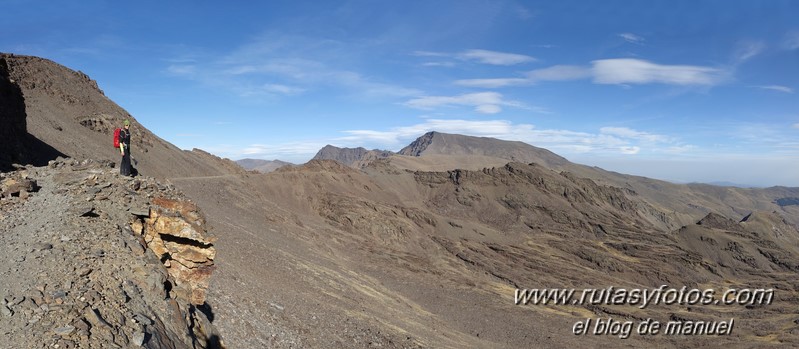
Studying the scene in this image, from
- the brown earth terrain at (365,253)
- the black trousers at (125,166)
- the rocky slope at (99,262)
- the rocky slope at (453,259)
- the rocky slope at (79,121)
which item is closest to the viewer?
the rocky slope at (99,262)

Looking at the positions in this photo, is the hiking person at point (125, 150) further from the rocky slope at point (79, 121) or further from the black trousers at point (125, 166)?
the rocky slope at point (79, 121)

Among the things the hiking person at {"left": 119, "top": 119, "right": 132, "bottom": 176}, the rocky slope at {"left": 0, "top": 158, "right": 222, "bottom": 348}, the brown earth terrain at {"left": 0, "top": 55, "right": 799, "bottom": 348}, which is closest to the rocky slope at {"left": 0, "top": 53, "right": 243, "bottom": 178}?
the brown earth terrain at {"left": 0, "top": 55, "right": 799, "bottom": 348}

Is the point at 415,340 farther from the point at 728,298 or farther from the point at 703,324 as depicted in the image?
the point at 728,298

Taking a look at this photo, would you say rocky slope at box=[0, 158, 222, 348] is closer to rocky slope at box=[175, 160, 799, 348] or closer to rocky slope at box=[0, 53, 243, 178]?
rocky slope at box=[175, 160, 799, 348]

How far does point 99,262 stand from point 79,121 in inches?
1805

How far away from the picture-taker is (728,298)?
49.3 m

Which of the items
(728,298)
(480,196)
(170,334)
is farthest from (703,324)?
(170,334)

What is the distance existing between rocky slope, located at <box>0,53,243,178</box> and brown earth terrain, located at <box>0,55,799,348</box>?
297mm

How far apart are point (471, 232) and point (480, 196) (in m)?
15.5

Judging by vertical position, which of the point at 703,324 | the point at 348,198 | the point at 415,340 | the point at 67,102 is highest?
the point at 67,102

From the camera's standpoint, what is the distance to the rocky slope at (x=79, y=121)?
1435 inches

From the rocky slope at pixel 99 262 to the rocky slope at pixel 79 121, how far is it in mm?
19861

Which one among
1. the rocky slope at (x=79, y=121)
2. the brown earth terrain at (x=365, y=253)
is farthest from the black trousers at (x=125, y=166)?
the rocky slope at (x=79, y=121)

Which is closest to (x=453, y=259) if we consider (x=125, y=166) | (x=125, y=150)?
(x=125, y=150)
